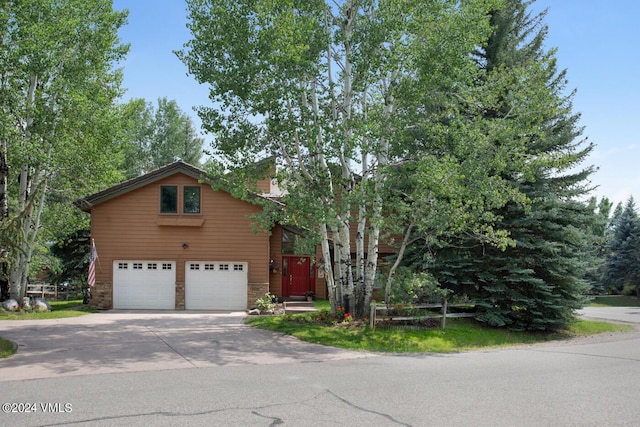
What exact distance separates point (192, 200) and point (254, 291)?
14.8 ft

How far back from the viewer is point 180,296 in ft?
75.5

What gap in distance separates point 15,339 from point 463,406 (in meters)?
10.7

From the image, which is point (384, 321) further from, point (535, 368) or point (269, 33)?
point (269, 33)

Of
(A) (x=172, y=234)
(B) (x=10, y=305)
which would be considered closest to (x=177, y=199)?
(A) (x=172, y=234)

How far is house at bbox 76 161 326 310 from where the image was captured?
75.4ft

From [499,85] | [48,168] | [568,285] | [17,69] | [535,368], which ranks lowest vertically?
[535,368]

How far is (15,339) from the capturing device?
43.5 feet

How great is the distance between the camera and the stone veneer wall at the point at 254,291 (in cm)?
2297

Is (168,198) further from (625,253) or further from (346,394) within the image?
(625,253)

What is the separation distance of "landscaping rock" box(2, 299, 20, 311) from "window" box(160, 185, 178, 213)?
20.6 ft

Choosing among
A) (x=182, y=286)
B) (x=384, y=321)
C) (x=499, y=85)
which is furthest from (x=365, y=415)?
(x=182, y=286)

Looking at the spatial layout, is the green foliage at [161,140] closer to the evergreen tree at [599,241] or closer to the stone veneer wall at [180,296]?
the stone veneer wall at [180,296]

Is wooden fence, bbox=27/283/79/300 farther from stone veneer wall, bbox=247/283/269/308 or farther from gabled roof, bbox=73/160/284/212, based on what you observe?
stone veneer wall, bbox=247/283/269/308

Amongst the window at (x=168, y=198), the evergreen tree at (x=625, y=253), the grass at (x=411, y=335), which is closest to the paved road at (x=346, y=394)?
the grass at (x=411, y=335)
